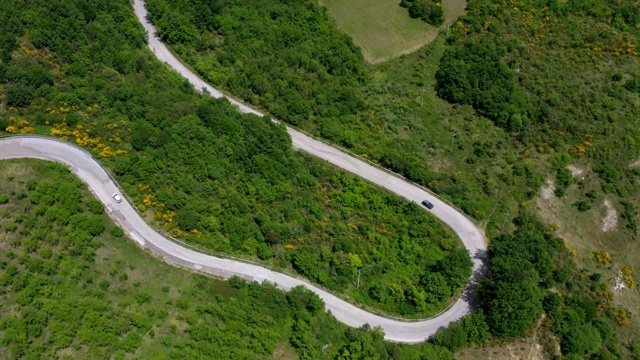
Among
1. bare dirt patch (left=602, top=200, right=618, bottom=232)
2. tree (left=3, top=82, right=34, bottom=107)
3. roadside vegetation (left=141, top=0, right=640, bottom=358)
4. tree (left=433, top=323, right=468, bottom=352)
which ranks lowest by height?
tree (left=433, top=323, right=468, bottom=352)

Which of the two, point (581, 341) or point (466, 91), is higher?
point (466, 91)

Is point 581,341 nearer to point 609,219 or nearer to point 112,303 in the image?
point 609,219

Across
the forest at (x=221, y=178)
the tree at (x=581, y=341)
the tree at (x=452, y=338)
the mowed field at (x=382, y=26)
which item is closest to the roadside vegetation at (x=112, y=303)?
the tree at (x=452, y=338)

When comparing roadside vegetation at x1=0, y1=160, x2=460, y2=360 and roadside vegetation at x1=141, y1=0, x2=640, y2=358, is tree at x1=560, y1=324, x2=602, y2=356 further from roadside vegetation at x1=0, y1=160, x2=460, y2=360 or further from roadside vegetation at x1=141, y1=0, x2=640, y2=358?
roadside vegetation at x1=0, y1=160, x2=460, y2=360

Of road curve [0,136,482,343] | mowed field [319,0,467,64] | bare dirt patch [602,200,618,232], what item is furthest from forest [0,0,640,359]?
mowed field [319,0,467,64]

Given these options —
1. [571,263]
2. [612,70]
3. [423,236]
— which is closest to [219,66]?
[423,236]

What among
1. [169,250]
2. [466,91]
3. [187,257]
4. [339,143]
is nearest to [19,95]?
[169,250]

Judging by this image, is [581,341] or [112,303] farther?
[581,341]
